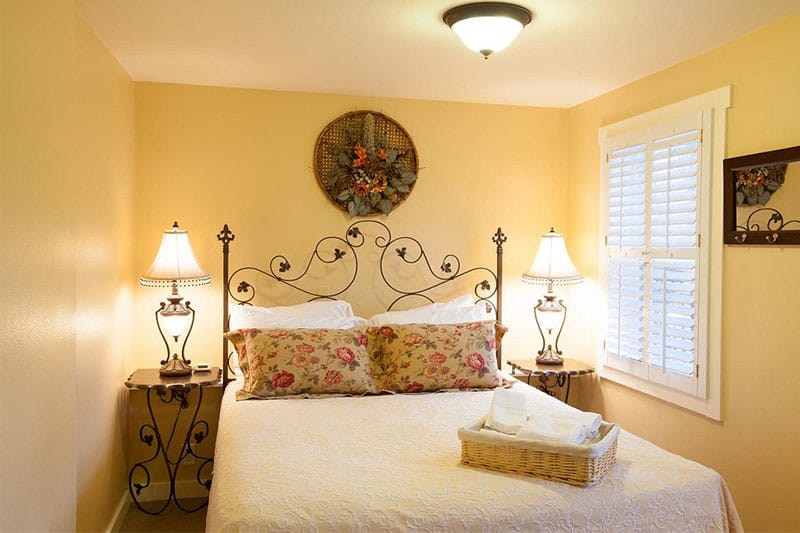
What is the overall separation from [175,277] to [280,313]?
621 millimetres

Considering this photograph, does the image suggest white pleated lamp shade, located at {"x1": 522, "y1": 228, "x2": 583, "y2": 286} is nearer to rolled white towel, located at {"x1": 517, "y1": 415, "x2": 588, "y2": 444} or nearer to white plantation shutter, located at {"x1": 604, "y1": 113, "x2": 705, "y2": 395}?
white plantation shutter, located at {"x1": 604, "y1": 113, "x2": 705, "y2": 395}

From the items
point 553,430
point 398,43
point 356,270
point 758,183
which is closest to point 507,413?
point 553,430

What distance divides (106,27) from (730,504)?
313 centimetres

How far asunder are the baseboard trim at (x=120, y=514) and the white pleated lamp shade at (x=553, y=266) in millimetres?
2691

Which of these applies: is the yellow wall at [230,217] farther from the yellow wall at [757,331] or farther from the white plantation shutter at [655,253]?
the white plantation shutter at [655,253]

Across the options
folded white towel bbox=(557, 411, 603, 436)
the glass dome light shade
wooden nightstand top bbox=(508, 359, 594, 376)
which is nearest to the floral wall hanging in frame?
wooden nightstand top bbox=(508, 359, 594, 376)

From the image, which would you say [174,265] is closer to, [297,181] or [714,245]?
[297,181]

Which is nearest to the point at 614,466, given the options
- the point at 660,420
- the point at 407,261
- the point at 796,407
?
the point at 796,407

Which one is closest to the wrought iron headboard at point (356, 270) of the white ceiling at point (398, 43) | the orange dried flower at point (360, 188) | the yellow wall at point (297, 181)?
the yellow wall at point (297, 181)

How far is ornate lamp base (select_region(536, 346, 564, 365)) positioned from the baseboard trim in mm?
2555

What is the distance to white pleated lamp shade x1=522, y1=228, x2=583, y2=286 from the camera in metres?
4.13

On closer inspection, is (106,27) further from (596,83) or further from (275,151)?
(596,83)

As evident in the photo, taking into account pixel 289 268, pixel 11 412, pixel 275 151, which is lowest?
pixel 11 412

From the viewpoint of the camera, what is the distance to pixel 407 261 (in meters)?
4.35
